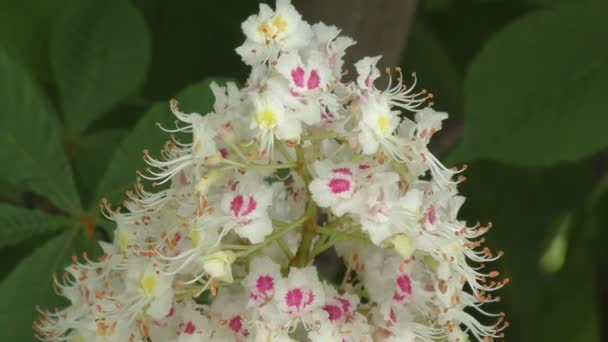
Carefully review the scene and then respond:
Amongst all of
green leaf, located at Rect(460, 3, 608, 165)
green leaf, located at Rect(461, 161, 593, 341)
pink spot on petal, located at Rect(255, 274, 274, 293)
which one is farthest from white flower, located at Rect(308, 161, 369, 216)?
green leaf, located at Rect(461, 161, 593, 341)

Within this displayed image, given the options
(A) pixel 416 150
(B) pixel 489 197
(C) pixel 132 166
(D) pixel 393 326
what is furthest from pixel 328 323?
(B) pixel 489 197

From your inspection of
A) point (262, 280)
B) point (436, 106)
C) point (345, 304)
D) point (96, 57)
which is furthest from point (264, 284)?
point (436, 106)

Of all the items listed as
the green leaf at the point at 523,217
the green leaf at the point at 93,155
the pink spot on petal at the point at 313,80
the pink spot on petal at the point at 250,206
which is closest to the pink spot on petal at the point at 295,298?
the pink spot on petal at the point at 250,206

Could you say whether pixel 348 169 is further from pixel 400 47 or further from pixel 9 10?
pixel 9 10

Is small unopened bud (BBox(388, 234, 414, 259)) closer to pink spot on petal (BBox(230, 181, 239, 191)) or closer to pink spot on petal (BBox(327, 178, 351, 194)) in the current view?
pink spot on petal (BBox(327, 178, 351, 194))

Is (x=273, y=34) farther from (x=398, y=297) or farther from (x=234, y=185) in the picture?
(x=398, y=297)
